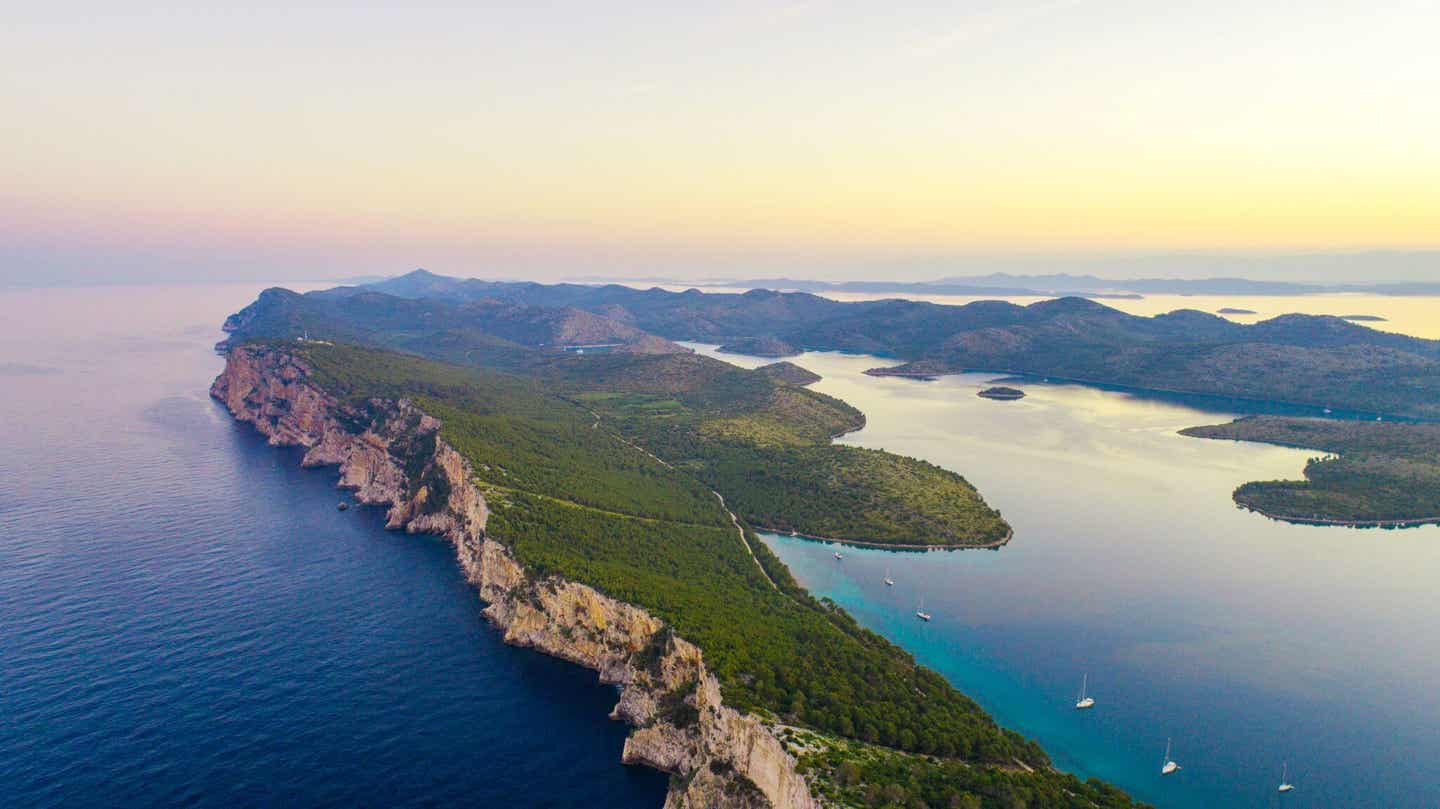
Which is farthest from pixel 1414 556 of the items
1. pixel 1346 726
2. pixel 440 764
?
pixel 440 764

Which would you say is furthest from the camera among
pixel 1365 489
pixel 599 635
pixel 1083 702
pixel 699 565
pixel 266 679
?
pixel 1365 489

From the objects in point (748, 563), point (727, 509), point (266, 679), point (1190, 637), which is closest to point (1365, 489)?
point (1190, 637)

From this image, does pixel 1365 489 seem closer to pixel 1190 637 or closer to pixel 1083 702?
pixel 1190 637

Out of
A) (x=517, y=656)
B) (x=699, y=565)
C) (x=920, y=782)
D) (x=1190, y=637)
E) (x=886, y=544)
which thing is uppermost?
(x=699, y=565)

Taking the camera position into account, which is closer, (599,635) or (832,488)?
(599,635)

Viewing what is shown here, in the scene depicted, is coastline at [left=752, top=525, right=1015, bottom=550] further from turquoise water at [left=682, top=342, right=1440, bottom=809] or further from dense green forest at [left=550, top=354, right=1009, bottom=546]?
turquoise water at [left=682, top=342, right=1440, bottom=809]

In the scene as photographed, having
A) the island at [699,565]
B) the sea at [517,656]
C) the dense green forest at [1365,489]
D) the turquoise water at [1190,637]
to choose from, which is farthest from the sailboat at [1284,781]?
the dense green forest at [1365,489]
